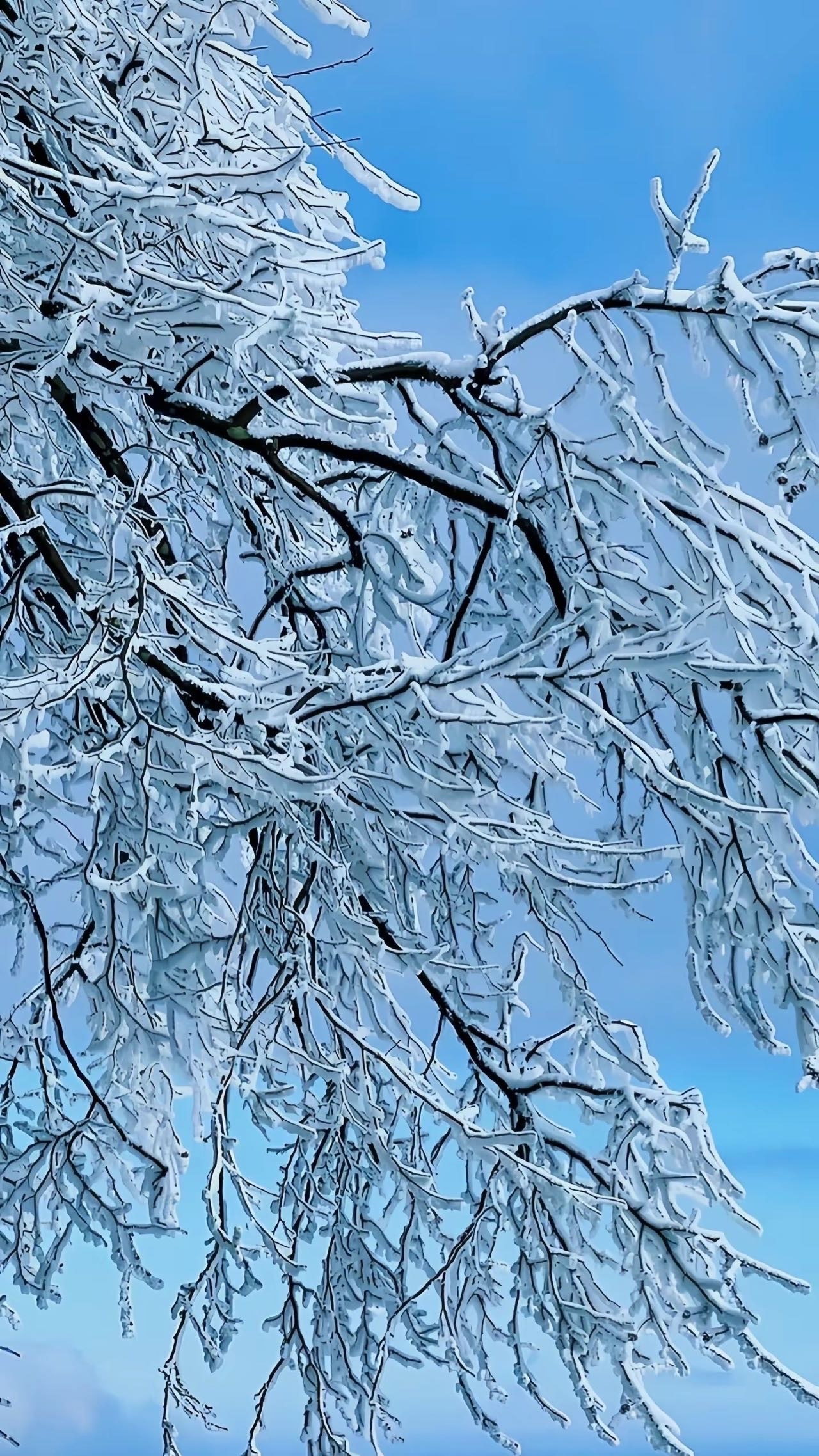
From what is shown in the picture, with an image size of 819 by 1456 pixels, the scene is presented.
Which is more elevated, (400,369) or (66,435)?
(66,435)

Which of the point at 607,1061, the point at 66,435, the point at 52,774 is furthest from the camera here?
the point at 66,435

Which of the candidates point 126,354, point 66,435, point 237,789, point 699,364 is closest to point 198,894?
point 237,789

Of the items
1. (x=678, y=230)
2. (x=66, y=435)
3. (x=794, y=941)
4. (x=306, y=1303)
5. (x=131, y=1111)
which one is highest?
(x=66, y=435)

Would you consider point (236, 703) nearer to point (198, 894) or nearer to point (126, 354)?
point (198, 894)

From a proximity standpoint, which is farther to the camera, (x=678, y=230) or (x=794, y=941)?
(x=794, y=941)

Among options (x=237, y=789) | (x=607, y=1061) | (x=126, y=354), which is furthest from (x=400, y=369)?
(x=607, y=1061)

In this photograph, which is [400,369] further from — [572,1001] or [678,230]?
[572,1001]

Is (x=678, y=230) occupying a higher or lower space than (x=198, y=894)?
higher

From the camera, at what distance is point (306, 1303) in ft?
14.5

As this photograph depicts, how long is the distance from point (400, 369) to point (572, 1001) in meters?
2.10

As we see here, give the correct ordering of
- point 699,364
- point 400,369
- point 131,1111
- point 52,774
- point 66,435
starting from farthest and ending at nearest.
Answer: point 66,435 < point 131,1111 < point 400,369 < point 699,364 < point 52,774

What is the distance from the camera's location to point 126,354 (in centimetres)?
372

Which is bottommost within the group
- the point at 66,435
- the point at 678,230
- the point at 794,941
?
the point at 794,941

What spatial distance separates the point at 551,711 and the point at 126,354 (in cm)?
145
